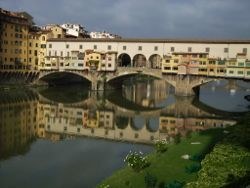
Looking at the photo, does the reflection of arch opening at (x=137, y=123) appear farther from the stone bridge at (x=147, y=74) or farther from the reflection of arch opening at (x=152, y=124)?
the stone bridge at (x=147, y=74)

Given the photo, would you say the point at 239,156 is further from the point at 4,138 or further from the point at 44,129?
the point at 44,129

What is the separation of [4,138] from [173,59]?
3863cm

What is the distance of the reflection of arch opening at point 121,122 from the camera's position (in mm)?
36750

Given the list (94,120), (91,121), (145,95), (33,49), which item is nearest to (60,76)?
(33,49)

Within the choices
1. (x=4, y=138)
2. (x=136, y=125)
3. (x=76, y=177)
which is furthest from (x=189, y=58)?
(x=76, y=177)

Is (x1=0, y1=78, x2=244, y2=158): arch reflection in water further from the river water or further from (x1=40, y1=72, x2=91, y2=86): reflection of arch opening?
(x1=40, y1=72, x2=91, y2=86): reflection of arch opening

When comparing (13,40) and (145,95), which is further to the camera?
(13,40)

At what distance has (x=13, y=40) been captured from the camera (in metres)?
71.9

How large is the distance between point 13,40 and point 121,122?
4038 centimetres

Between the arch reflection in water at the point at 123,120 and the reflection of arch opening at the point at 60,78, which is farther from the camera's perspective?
the reflection of arch opening at the point at 60,78

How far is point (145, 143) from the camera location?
97.3 ft

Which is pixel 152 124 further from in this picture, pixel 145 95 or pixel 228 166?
pixel 145 95

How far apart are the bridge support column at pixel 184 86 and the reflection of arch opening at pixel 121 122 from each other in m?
21.7

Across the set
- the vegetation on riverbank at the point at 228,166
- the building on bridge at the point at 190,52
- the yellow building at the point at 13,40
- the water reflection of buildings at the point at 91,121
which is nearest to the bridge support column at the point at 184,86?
the building on bridge at the point at 190,52
